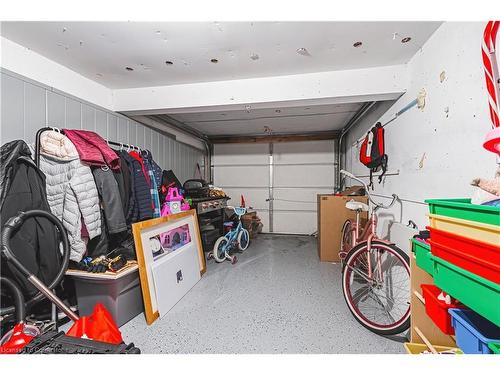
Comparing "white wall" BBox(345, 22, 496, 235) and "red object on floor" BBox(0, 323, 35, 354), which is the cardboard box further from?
Answer: "red object on floor" BBox(0, 323, 35, 354)

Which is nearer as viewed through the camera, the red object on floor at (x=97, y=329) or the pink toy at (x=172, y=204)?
the red object on floor at (x=97, y=329)

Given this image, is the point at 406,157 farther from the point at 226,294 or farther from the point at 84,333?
the point at 84,333

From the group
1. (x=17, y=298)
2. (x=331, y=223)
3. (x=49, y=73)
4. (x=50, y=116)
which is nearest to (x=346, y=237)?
(x=331, y=223)

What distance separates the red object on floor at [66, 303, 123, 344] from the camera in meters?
1.11

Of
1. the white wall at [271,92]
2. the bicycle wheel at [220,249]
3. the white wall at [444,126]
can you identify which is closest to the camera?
the white wall at [444,126]

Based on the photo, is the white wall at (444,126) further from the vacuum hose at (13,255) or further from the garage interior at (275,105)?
the vacuum hose at (13,255)

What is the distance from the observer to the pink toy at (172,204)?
242 centimetres

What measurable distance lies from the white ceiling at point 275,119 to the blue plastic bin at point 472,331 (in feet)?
8.33

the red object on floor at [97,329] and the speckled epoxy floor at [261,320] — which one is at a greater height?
the red object on floor at [97,329]

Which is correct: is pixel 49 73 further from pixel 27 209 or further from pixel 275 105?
pixel 275 105

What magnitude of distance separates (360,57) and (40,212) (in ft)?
8.78

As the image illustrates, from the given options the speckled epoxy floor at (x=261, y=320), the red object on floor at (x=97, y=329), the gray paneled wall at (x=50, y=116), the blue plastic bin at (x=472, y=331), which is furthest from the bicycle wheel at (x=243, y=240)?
the blue plastic bin at (x=472, y=331)

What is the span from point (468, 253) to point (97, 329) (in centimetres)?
177

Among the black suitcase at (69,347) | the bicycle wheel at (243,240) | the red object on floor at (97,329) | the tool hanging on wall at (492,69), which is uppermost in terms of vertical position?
the tool hanging on wall at (492,69)
